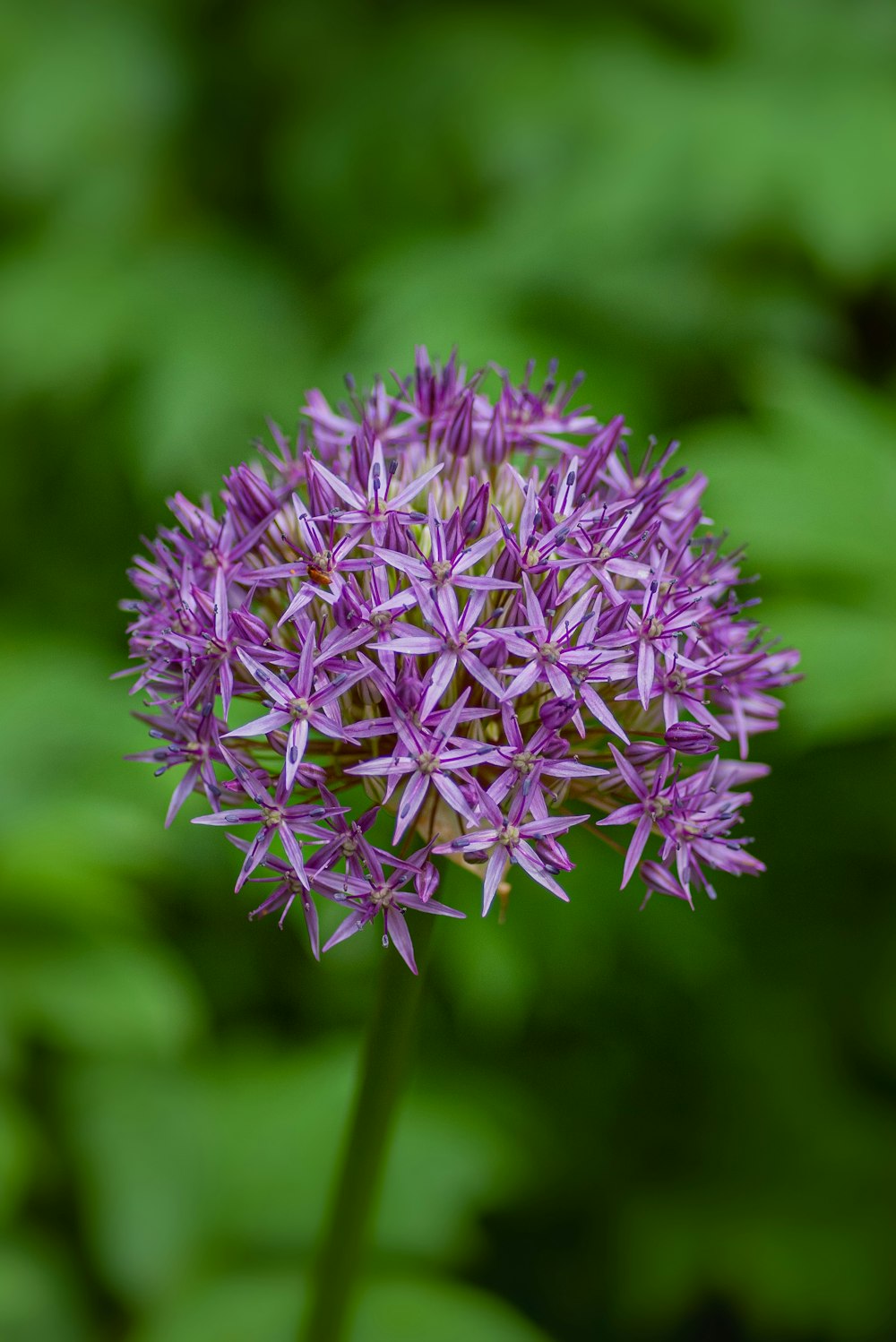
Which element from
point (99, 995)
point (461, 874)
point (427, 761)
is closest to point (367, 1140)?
point (427, 761)

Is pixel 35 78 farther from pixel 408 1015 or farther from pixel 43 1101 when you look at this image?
pixel 408 1015

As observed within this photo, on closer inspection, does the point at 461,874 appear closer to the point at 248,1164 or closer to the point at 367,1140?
the point at 248,1164

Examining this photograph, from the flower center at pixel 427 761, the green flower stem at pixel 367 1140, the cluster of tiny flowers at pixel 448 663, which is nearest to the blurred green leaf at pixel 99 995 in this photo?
the green flower stem at pixel 367 1140

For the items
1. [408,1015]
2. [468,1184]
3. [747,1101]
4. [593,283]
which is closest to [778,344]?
[593,283]

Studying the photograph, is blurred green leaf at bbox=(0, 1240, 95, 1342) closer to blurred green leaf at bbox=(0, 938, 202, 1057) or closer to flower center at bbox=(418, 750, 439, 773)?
blurred green leaf at bbox=(0, 938, 202, 1057)

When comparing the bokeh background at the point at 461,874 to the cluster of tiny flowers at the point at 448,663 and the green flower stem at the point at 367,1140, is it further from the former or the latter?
the cluster of tiny flowers at the point at 448,663

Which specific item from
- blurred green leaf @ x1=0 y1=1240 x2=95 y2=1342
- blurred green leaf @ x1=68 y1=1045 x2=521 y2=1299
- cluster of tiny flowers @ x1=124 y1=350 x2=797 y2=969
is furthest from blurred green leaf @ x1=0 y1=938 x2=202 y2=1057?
cluster of tiny flowers @ x1=124 y1=350 x2=797 y2=969
